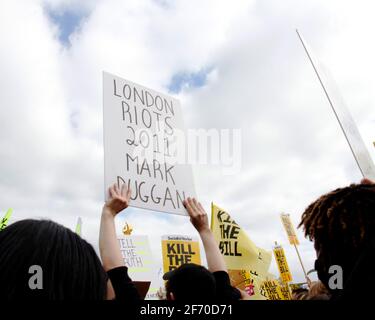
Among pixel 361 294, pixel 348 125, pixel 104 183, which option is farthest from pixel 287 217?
pixel 361 294

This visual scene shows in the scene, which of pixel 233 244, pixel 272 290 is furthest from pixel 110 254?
pixel 272 290

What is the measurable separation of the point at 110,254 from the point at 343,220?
98 centimetres

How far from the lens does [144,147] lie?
9.18 feet

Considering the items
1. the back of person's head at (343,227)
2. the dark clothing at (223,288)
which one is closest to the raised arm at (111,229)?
the dark clothing at (223,288)

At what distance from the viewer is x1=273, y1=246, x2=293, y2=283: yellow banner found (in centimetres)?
984

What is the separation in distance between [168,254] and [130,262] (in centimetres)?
294

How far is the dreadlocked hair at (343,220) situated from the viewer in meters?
1.24

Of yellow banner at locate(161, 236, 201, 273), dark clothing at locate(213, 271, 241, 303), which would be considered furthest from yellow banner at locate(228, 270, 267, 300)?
dark clothing at locate(213, 271, 241, 303)

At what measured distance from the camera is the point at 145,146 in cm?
282

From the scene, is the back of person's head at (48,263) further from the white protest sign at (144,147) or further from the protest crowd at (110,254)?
the white protest sign at (144,147)

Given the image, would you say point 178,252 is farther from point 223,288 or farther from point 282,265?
point 282,265

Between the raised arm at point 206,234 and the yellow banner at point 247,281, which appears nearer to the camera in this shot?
the raised arm at point 206,234

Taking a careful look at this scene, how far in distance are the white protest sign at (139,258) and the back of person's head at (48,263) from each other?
712 centimetres
